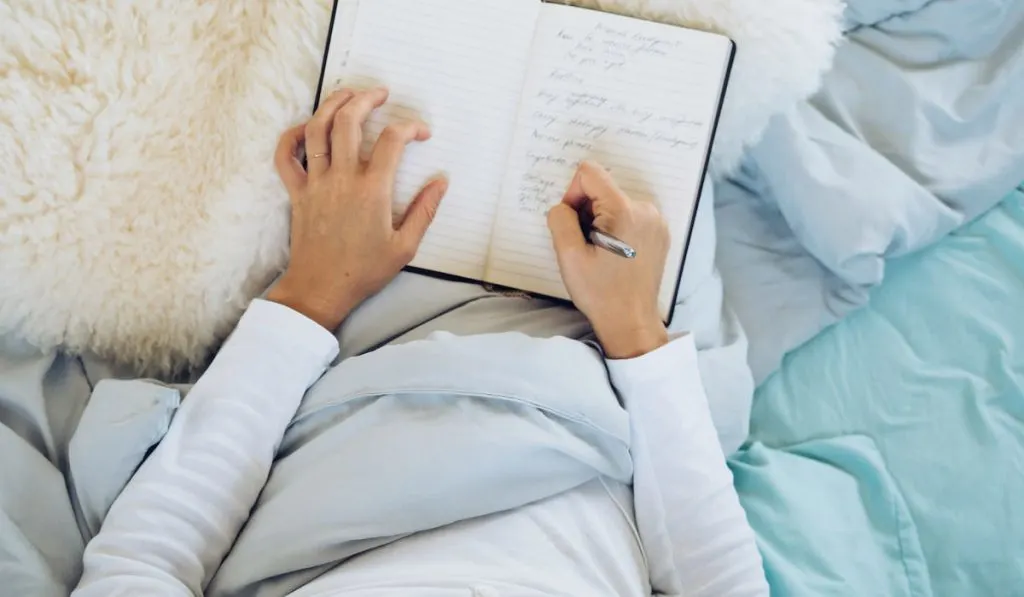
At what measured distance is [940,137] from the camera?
0.82 m

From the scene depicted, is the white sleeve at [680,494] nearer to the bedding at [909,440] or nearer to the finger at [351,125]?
the bedding at [909,440]

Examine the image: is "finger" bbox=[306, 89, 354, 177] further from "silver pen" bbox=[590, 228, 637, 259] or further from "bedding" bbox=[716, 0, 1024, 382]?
"bedding" bbox=[716, 0, 1024, 382]

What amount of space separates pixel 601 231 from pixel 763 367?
0.82 ft

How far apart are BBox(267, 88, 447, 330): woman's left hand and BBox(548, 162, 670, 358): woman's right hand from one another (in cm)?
12

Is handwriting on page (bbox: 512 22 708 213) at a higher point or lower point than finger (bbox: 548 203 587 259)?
higher

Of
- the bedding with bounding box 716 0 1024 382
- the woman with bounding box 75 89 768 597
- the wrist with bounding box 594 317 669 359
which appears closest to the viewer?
the woman with bounding box 75 89 768 597

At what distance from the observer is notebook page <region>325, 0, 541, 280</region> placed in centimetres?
68

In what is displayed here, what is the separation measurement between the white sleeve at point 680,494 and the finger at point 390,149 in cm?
23

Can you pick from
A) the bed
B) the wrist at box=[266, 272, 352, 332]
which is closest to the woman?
the wrist at box=[266, 272, 352, 332]

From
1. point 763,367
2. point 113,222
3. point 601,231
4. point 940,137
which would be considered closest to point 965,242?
point 940,137

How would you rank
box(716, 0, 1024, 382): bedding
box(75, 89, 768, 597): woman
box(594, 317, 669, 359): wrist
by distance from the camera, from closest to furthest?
1. box(75, 89, 768, 597): woman
2. box(594, 317, 669, 359): wrist
3. box(716, 0, 1024, 382): bedding

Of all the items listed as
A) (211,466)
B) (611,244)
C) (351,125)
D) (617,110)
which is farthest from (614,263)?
(211,466)

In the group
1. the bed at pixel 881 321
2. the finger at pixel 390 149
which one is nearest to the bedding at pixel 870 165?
the bed at pixel 881 321

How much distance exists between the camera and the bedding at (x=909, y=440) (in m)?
0.69
